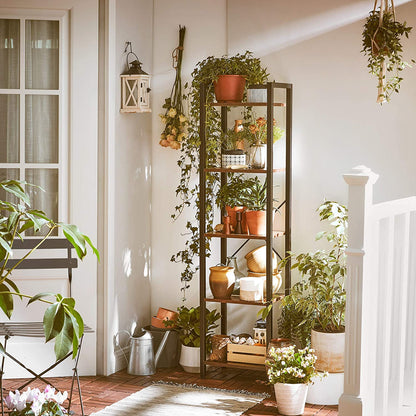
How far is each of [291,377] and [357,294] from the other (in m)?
1.23

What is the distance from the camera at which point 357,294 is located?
11.1 ft

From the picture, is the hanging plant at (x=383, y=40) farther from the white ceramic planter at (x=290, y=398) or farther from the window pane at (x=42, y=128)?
the window pane at (x=42, y=128)

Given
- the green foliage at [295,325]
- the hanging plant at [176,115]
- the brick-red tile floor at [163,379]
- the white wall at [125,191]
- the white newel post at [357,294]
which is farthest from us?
the hanging plant at [176,115]

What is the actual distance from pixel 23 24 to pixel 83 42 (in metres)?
0.40

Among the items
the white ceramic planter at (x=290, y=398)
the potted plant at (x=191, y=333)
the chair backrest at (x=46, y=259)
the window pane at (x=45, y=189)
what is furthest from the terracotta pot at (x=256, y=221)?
the window pane at (x=45, y=189)

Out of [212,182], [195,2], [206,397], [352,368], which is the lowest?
[206,397]

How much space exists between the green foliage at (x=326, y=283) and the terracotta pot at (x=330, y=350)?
0.08 meters

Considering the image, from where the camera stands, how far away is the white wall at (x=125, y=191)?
5.11 meters

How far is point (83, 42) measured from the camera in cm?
505

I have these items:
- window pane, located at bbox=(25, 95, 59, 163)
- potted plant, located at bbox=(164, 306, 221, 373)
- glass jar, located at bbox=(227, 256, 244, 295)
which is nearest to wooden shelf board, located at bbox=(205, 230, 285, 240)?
glass jar, located at bbox=(227, 256, 244, 295)

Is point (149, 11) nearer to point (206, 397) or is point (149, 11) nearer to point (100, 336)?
point (100, 336)

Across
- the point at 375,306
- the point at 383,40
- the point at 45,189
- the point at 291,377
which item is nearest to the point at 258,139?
the point at 383,40

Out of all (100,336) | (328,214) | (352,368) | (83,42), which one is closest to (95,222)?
(100,336)

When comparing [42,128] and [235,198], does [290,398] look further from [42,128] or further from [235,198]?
[42,128]
